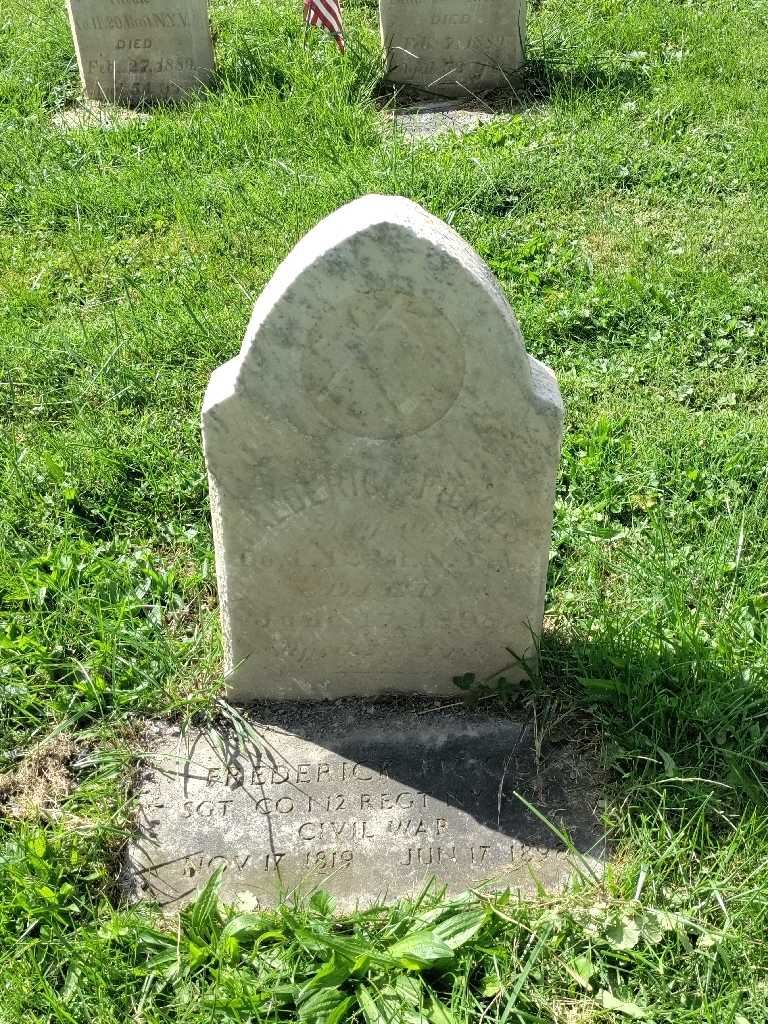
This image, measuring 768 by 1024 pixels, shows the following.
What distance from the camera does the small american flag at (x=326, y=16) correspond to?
5.65m

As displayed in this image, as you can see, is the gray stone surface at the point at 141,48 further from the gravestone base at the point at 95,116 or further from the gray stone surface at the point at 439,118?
the gray stone surface at the point at 439,118

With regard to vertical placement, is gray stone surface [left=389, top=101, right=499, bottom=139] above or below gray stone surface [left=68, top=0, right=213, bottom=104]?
below

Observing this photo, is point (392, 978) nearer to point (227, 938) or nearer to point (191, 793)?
point (227, 938)

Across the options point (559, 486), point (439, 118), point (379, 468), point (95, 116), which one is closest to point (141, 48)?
point (95, 116)

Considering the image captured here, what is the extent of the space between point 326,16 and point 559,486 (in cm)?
348

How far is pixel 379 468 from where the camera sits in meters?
2.36

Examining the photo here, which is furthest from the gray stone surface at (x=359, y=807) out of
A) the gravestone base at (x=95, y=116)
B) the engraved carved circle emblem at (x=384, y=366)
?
the gravestone base at (x=95, y=116)

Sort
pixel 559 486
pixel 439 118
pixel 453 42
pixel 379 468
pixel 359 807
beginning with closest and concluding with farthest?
pixel 379 468
pixel 359 807
pixel 559 486
pixel 439 118
pixel 453 42

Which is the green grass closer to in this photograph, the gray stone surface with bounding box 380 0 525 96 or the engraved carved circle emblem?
the gray stone surface with bounding box 380 0 525 96

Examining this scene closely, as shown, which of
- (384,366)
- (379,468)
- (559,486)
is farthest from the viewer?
(559,486)

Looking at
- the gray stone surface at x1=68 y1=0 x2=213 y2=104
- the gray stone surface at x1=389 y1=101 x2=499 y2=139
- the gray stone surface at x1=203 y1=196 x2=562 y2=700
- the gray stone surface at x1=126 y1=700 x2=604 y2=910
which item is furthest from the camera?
the gray stone surface at x1=68 y1=0 x2=213 y2=104

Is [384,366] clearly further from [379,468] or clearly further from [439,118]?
[439,118]

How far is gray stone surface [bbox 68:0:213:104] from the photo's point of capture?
5613mm

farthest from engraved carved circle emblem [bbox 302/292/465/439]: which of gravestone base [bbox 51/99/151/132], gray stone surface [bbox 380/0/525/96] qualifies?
gray stone surface [bbox 380/0/525/96]
